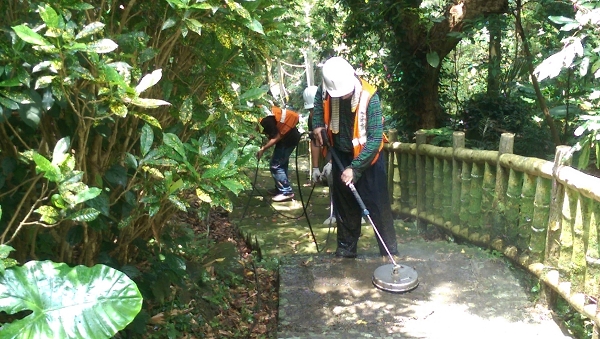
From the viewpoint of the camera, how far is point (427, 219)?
636 cm

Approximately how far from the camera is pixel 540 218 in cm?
405

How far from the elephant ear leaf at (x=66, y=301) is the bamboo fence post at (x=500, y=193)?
3.59m

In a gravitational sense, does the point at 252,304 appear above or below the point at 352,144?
below

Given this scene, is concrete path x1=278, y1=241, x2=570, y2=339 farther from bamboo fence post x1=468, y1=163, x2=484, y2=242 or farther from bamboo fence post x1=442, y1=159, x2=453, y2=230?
bamboo fence post x1=442, y1=159, x2=453, y2=230

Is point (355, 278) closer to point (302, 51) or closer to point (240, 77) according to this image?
point (240, 77)

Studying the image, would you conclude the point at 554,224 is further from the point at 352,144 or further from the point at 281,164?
the point at 281,164

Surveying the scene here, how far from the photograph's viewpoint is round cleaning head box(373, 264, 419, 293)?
4137 millimetres

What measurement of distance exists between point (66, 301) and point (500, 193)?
3773mm

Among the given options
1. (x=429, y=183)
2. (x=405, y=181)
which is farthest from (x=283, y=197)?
(x=429, y=183)

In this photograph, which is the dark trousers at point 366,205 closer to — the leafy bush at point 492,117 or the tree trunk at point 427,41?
the tree trunk at point 427,41

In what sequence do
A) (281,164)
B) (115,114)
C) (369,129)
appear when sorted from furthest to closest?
(281,164)
(369,129)
(115,114)

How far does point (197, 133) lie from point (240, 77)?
15.2 inches

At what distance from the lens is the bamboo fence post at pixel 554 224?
12.2 ft

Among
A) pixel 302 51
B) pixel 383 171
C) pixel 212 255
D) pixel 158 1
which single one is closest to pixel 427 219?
pixel 383 171
